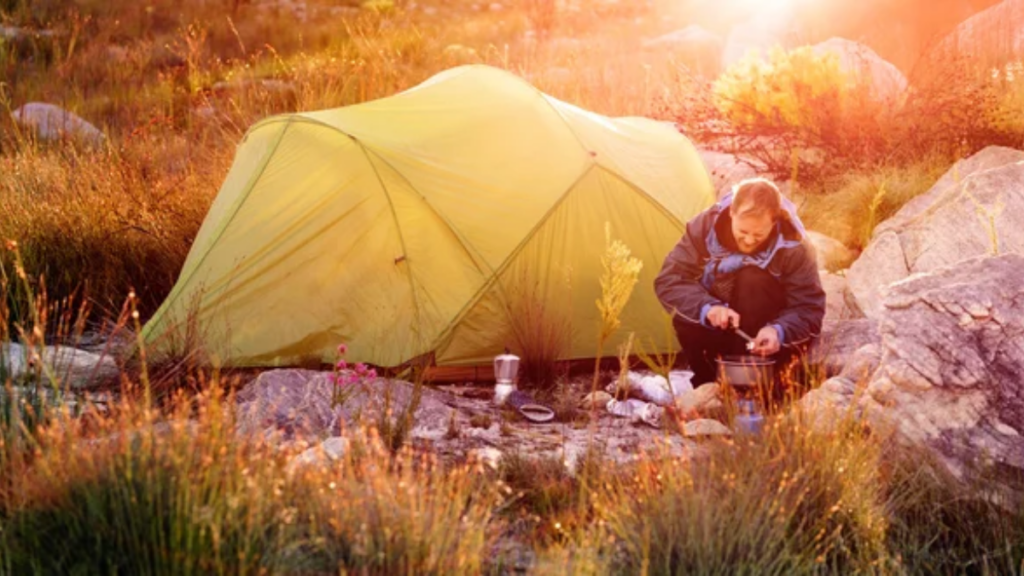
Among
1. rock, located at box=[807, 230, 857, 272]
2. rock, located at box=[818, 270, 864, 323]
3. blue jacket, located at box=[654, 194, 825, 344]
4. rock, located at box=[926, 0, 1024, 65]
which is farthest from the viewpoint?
rock, located at box=[926, 0, 1024, 65]

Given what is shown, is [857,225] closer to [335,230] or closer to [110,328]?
[335,230]

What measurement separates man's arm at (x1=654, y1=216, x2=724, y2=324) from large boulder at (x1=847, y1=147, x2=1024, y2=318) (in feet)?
4.06

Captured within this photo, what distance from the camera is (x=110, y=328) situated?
6.94 metres

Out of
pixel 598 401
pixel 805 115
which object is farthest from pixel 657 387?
pixel 805 115

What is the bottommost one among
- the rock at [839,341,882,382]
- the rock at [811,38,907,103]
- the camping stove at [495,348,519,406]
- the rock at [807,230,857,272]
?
the camping stove at [495,348,519,406]

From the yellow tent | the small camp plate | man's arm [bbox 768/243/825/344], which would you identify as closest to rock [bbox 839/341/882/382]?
man's arm [bbox 768/243/825/344]

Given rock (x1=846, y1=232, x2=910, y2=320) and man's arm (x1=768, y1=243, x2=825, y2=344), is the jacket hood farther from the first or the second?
rock (x1=846, y1=232, x2=910, y2=320)

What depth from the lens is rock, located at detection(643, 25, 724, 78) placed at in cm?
1642

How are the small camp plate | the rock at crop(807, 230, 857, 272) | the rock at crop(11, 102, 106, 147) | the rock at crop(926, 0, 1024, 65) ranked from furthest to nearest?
the rock at crop(11, 102, 106, 147) < the rock at crop(926, 0, 1024, 65) < the rock at crop(807, 230, 857, 272) < the small camp plate

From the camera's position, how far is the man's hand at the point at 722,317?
5363 mm

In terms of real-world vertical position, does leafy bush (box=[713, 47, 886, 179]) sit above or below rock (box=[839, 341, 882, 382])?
above

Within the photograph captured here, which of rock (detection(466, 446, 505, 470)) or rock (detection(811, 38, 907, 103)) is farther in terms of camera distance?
rock (detection(811, 38, 907, 103))

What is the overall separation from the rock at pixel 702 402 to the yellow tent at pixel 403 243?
3.15 feet

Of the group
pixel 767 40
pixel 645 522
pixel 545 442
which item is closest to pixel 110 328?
pixel 545 442
